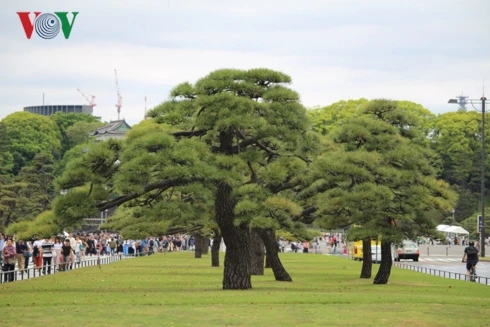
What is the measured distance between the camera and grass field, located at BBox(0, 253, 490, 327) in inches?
752

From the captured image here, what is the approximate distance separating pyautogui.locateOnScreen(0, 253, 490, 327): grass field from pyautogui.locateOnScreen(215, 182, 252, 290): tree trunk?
57cm

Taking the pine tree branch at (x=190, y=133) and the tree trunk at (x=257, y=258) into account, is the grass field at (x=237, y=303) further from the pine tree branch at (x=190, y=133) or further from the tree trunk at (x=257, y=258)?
the tree trunk at (x=257, y=258)

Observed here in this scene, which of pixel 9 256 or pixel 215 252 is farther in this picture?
Result: pixel 215 252

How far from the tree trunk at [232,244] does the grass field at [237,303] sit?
568 millimetres

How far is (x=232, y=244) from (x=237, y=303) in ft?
18.3

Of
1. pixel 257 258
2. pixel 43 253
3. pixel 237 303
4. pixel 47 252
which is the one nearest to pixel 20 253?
pixel 43 253

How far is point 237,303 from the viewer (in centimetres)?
2323

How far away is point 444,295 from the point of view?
27.4 meters

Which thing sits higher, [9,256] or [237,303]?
[9,256]

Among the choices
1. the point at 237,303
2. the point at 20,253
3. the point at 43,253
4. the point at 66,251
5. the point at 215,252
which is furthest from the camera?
the point at 215,252

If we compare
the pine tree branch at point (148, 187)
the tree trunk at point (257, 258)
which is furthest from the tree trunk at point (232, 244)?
the tree trunk at point (257, 258)

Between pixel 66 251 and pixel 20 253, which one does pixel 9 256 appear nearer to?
pixel 20 253

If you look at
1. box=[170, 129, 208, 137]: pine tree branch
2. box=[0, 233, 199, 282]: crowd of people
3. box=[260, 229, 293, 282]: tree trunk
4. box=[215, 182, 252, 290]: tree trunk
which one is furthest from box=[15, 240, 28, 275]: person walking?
box=[215, 182, 252, 290]: tree trunk

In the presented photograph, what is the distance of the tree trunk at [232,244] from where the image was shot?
93.8ft
